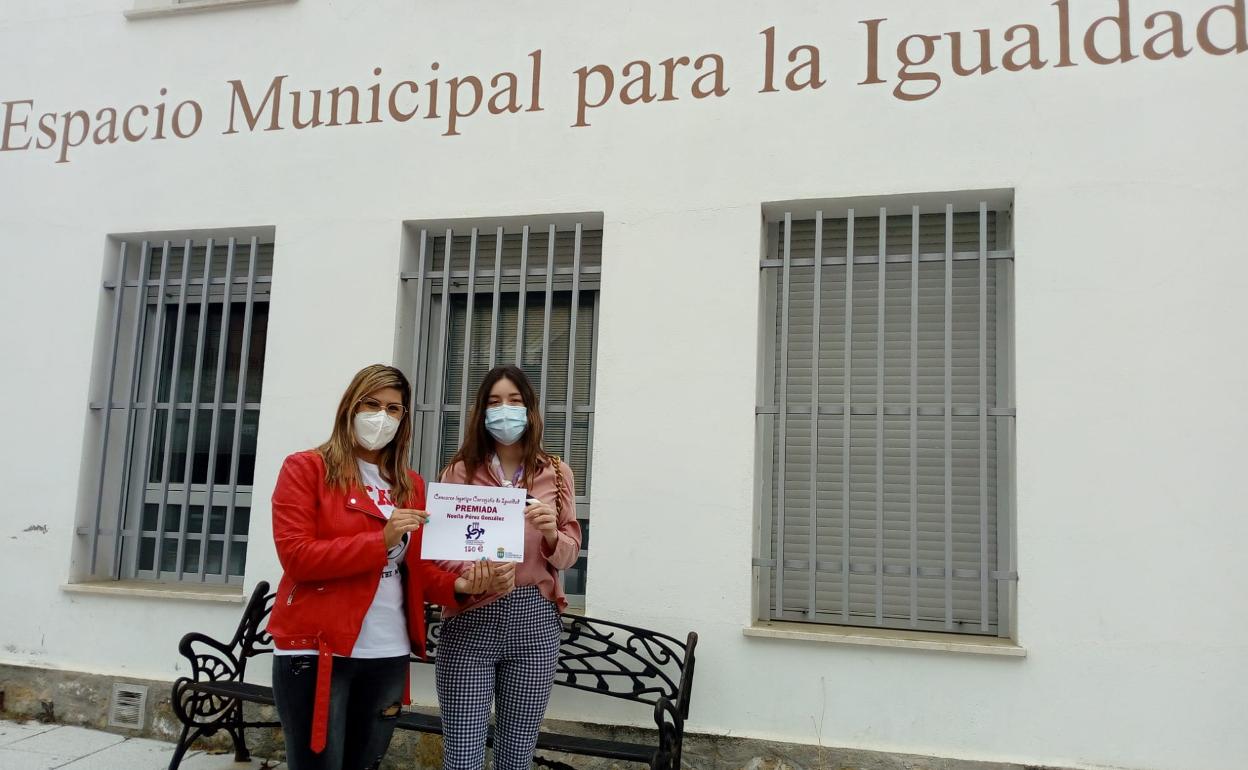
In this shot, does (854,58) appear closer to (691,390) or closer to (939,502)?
(691,390)

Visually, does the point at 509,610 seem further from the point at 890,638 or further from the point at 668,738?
the point at 890,638

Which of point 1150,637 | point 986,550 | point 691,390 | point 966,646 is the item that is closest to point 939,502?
point 986,550

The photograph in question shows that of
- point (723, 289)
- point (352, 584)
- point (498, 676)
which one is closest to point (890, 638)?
point (723, 289)

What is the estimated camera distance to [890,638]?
3.94m

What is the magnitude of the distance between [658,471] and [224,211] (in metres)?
2.80

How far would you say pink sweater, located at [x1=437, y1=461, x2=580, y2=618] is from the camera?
290cm

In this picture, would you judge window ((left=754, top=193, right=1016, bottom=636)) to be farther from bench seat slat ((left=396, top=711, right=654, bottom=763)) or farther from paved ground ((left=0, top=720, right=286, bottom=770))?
paved ground ((left=0, top=720, right=286, bottom=770))

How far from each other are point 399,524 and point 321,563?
242mm

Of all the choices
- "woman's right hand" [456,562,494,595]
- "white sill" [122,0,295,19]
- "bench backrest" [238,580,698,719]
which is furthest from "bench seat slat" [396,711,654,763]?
"white sill" [122,0,295,19]

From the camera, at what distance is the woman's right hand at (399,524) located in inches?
105

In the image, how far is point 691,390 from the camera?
424 cm

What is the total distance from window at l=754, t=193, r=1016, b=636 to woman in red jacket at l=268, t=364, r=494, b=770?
190 cm

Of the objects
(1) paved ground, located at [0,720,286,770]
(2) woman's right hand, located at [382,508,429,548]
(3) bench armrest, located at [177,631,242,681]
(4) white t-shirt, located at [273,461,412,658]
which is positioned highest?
(2) woman's right hand, located at [382,508,429,548]

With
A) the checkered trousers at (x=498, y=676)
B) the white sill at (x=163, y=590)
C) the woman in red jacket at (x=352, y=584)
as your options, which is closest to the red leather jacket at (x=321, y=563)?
the woman in red jacket at (x=352, y=584)
